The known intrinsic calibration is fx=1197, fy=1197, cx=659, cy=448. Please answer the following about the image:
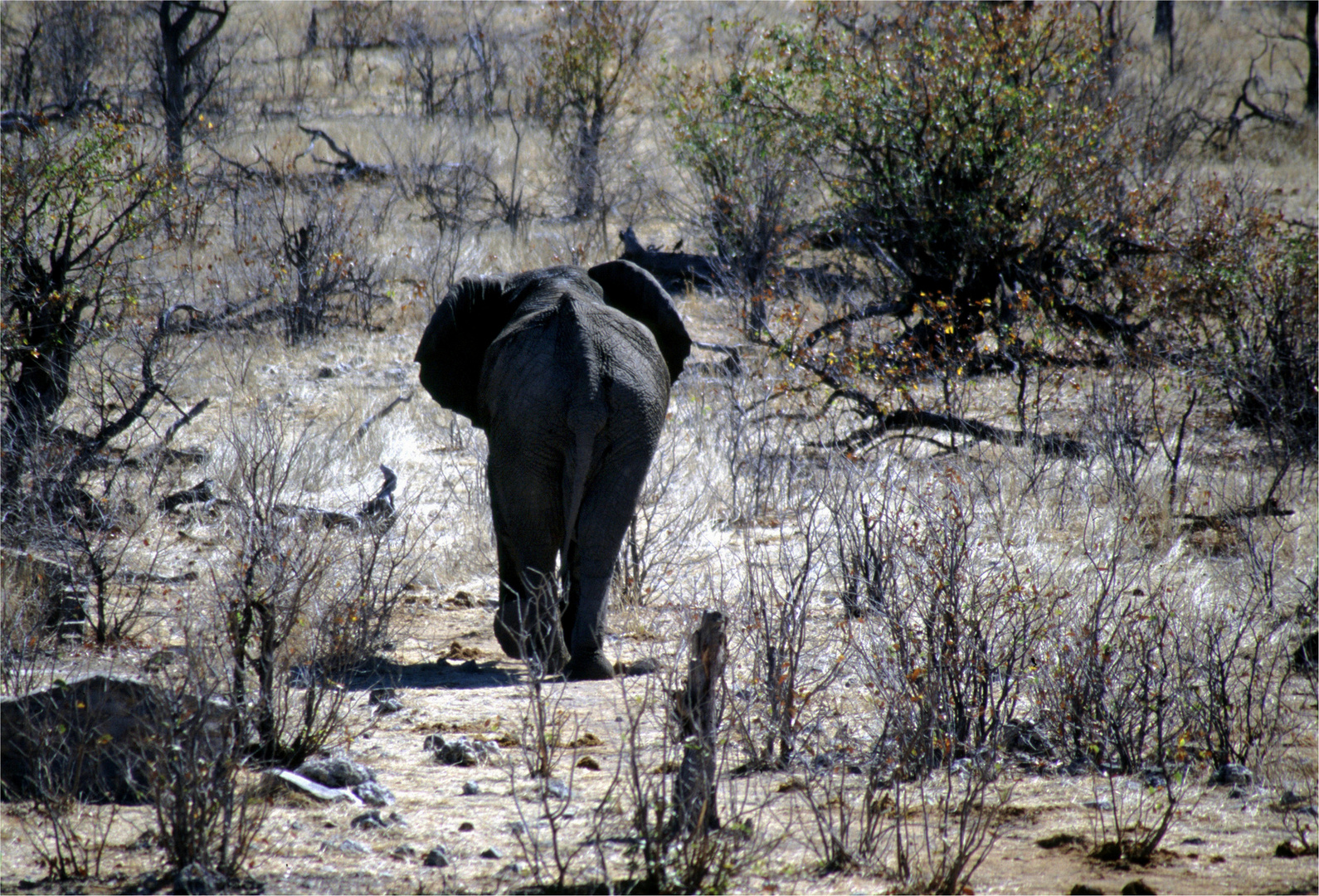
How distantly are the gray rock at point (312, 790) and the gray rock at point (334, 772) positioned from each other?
12 centimetres

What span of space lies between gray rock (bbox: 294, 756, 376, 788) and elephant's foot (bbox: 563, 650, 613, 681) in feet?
5.16

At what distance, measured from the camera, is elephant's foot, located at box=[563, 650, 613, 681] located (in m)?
5.59

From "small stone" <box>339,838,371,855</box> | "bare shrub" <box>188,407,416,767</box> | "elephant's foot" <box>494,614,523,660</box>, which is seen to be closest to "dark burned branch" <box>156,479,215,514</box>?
"bare shrub" <box>188,407,416,767</box>

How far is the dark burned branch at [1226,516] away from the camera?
814cm

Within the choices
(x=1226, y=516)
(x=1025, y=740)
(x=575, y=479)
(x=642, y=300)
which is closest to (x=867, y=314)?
(x=1226, y=516)

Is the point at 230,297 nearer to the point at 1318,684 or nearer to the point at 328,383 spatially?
the point at 328,383

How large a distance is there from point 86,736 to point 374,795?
0.91 meters

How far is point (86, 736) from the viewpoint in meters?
3.70

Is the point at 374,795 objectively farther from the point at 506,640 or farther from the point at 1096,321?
the point at 1096,321

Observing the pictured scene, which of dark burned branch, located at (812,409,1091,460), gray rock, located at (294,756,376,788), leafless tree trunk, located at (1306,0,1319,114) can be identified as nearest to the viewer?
gray rock, located at (294,756,376,788)

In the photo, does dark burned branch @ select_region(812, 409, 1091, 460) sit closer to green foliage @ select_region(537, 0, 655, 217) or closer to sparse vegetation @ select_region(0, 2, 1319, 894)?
sparse vegetation @ select_region(0, 2, 1319, 894)

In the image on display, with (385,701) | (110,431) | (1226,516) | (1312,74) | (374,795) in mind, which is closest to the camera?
(374,795)

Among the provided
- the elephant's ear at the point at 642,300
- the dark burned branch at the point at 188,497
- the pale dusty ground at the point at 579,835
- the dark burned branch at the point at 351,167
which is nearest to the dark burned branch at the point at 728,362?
the dark burned branch at the point at 188,497

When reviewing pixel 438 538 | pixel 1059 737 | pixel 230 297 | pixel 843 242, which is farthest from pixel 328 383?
pixel 1059 737
